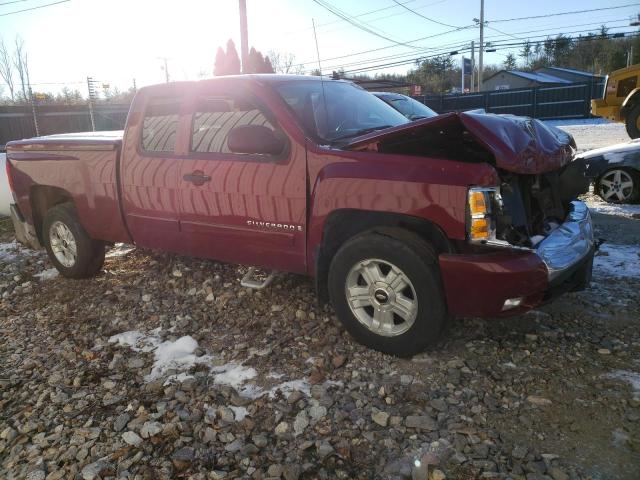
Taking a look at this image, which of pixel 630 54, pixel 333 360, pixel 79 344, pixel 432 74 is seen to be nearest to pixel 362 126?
pixel 333 360

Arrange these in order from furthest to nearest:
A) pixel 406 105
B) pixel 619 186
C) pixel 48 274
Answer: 1. pixel 406 105
2. pixel 619 186
3. pixel 48 274

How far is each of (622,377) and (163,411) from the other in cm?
268

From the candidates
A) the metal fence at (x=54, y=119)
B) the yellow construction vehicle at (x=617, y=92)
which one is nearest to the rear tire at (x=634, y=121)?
the yellow construction vehicle at (x=617, y=92)

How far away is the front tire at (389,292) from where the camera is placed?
122 inches

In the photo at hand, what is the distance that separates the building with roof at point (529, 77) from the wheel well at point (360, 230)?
176 feet

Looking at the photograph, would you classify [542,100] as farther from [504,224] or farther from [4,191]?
[504,224]

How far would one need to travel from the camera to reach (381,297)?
3303mm

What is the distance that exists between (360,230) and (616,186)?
555cm

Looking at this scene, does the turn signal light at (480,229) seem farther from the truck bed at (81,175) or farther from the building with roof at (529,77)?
the building with roof at (529,77)

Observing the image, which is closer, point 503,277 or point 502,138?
point 503,277

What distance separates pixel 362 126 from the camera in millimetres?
4031

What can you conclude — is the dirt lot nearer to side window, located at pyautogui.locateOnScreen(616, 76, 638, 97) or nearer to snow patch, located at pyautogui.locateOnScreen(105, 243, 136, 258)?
snow patch, located at pyautogui.locateOnScreen(105, 243, 136, 258)

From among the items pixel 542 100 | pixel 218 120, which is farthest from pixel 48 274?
pixel 542 100

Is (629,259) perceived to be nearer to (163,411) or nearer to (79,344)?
(163,411)
